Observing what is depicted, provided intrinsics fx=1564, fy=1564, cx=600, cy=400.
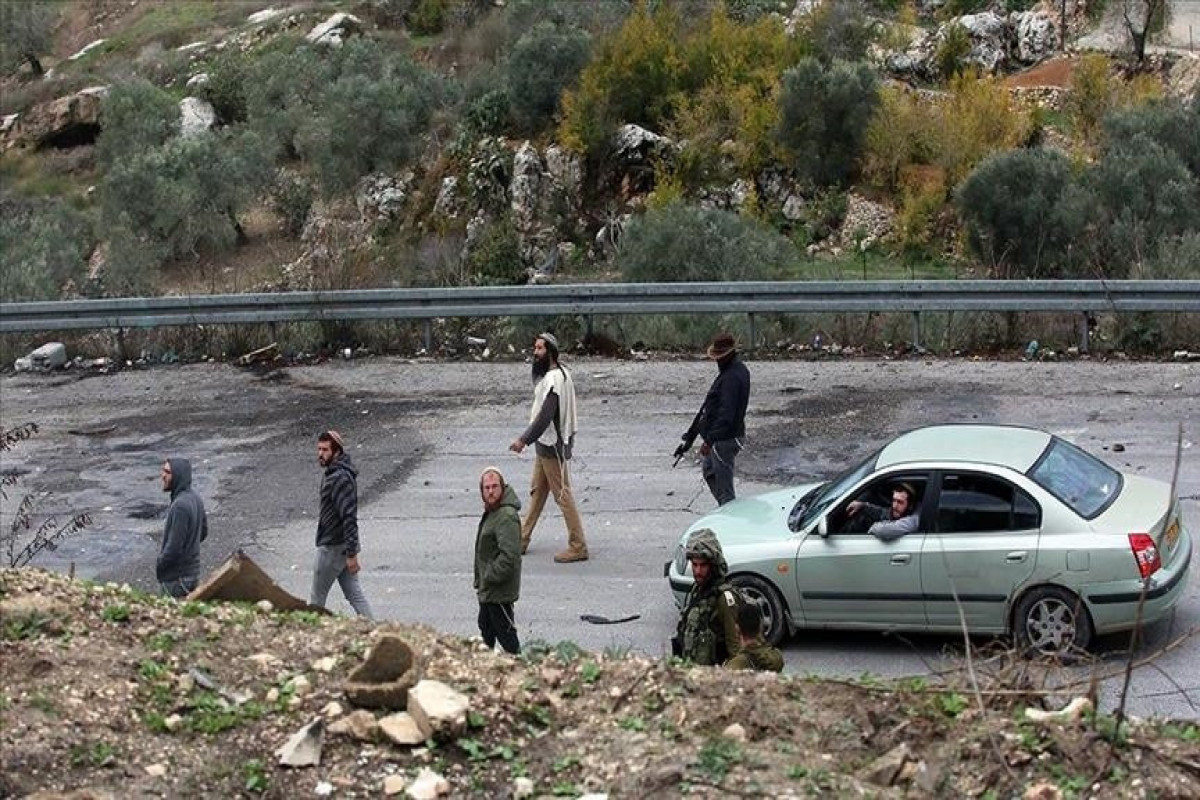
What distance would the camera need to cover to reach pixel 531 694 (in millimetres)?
6953

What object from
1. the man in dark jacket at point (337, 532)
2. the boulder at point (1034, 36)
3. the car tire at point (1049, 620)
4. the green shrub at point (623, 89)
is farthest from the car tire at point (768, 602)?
the boulder at point (1034, 36)

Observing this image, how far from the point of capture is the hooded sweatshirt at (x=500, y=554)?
31.5 ft

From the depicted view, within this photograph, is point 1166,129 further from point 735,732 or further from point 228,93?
point 228,93

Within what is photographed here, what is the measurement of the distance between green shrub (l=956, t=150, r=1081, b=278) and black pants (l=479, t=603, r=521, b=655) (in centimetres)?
1427

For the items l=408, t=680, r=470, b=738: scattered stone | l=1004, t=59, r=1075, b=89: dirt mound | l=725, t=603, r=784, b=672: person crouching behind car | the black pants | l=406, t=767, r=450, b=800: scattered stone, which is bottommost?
the black pants

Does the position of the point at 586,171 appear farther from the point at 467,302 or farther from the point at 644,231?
the point at 467,302

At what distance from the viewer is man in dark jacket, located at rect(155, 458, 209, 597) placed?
34.9ft

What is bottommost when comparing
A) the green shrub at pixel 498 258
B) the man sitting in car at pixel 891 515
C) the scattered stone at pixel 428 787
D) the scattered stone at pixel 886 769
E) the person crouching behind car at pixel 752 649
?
the green shrub at pixel 498 258

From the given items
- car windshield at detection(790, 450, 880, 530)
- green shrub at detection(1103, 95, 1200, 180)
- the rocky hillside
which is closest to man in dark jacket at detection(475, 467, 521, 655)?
car windshield at detection(790, 450, 880, 530)

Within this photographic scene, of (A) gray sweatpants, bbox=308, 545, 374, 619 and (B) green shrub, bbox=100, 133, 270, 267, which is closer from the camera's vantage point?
(A) gray sweatpants, bbox=308, 545, 374, 619

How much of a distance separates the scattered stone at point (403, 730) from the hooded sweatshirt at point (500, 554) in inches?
121

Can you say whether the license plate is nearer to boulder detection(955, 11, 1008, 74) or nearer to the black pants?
→ the black pants

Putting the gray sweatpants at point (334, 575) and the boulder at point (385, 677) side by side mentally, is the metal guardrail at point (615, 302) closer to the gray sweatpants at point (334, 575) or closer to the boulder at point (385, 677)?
the gray sweatpants at point (334, 575)

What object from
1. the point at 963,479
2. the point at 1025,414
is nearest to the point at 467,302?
the point at 1025,414
